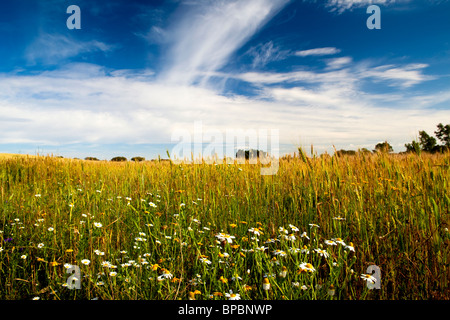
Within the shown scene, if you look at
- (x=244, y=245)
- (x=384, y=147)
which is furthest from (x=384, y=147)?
(x=244, y=245)

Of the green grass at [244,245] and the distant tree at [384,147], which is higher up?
the distant tree at [384,147]

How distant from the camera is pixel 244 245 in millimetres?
2506

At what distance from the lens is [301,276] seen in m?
1.96

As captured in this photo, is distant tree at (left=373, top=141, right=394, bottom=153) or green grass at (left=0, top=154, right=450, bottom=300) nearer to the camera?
green grass at (left=0, top=154, right=450, bottom=300)

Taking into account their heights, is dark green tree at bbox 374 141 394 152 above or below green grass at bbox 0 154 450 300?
above

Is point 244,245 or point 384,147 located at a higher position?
point 384,147

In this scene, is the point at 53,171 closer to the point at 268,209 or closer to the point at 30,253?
the point at 30,253

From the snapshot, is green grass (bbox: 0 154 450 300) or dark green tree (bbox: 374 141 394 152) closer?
green grass (bbox: 0 154 450 300)

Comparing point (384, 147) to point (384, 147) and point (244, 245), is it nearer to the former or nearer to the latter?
point (384, 147)

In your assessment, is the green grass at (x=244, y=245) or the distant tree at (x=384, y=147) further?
the distant tree at (x=384, y=147)

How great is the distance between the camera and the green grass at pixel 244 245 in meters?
1.87

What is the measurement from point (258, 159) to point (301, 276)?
389 cm

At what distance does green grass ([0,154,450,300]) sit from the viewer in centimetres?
187
